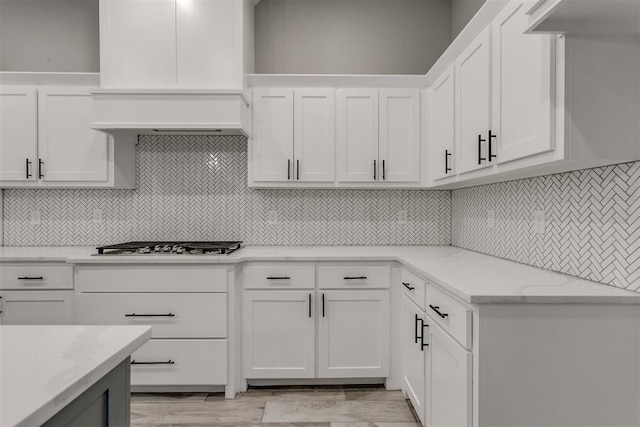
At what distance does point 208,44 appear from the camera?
2.71m

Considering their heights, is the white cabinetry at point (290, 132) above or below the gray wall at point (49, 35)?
below

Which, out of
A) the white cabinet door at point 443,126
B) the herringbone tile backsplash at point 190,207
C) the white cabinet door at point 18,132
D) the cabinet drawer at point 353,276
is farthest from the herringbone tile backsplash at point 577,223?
the white cabinet door at point 18,132

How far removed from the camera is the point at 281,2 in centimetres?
320

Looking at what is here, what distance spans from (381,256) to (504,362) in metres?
1.26

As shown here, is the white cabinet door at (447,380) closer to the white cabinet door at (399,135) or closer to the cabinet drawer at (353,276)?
the cabinet drawer at (353,276)

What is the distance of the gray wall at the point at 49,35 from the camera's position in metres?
3.19

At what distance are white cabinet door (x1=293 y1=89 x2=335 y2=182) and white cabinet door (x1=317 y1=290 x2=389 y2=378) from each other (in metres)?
0.93

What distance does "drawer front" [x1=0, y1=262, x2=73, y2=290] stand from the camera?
2566 mm

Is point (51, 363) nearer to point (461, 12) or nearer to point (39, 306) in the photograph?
point (39, 306)

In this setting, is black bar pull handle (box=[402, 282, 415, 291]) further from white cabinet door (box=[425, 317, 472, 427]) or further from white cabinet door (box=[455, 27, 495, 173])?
white cabinet door (box=[455, 27, 495, 173])

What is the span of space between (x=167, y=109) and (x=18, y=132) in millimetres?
1192

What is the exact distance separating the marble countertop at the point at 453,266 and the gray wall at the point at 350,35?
1518 millimetres

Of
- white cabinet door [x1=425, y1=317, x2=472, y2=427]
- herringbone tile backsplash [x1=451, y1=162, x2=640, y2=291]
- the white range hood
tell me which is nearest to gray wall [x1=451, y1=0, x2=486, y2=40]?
herringbone tile backsplash [x1=451, y1=162, x2=640, y2=291]

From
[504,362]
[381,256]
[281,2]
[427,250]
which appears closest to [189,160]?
[281,2]
